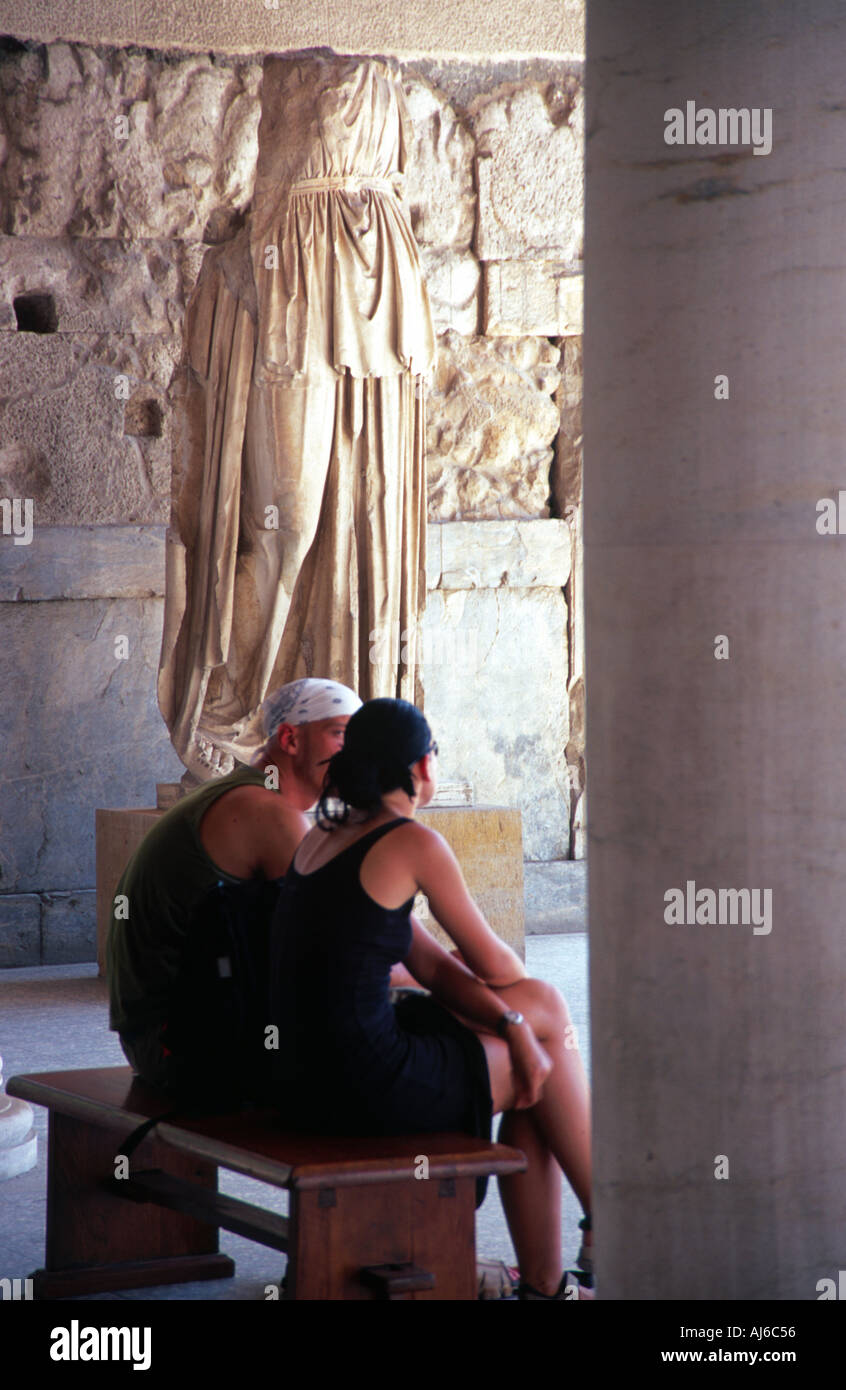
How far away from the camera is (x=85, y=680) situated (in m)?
7.95

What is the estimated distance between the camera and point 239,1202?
3377 millimetres

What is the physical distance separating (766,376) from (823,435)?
0.11 m

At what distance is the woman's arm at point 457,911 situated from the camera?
3271 mm

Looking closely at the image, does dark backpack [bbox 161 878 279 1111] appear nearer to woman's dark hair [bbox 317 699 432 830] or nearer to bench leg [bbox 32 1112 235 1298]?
bench leg [bbox 32 1112 235 1298]

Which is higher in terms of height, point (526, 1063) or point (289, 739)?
point (289, 739)

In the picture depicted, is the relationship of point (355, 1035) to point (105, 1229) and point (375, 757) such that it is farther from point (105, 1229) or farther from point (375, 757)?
point (105, 1229)

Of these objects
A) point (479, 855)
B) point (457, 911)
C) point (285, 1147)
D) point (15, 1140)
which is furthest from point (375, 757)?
point (479, 855)

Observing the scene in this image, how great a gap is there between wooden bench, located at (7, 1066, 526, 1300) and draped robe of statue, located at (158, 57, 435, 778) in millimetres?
3187

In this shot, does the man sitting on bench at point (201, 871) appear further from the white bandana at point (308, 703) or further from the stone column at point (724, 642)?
the stone column at point (724, 642)

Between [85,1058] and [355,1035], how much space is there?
2.86 metres

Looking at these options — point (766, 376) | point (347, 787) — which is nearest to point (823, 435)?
point (766, 376)

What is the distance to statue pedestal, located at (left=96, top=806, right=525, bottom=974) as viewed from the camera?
23.7 ft

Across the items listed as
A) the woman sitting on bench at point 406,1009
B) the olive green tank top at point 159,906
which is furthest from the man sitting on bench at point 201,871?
the woman sitting on bench at point 406,1009

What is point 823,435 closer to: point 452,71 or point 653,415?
point 653,415
